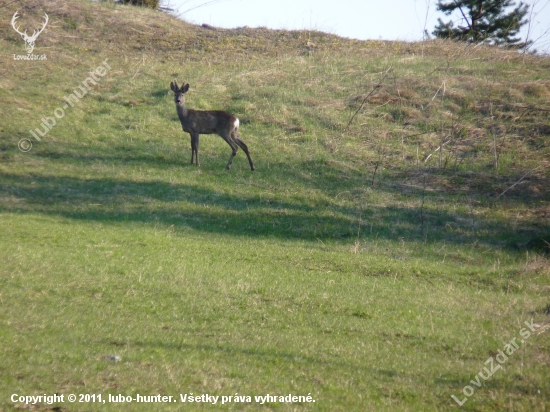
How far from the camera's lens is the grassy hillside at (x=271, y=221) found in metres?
6.46

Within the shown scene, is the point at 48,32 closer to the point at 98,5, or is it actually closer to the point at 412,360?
the point at 98,5

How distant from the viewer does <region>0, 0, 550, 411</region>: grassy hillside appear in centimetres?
646

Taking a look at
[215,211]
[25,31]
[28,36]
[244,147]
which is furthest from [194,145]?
[25,31]

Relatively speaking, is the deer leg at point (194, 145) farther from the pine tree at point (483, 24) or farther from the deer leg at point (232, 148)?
the pine tree at point (483, 24)

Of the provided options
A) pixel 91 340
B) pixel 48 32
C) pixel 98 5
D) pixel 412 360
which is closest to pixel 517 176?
pixel 412 360

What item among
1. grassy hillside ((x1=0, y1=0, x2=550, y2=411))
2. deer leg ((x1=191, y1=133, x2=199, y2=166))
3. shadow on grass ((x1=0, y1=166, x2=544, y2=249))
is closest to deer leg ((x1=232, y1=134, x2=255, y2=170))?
grassy hillside ((x1=0, y1=0, x2=550, y2=411))

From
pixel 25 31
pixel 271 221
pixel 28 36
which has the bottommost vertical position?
pixel 271 221

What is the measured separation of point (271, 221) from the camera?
1555cm

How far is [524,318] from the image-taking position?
8.94 meters

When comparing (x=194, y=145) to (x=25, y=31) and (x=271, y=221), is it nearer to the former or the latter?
(x=271, y=221)

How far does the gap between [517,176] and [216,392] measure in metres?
16.1

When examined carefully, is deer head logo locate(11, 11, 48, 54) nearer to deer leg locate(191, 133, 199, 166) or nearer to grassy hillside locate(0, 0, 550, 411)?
grassy hillside locate(0, 0, 550, 411)

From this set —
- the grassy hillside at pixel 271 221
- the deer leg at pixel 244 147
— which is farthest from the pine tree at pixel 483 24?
the deer leg at pixel 244 147

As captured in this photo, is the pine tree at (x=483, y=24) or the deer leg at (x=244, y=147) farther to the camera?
the pine tree at (x=483, y=24)
